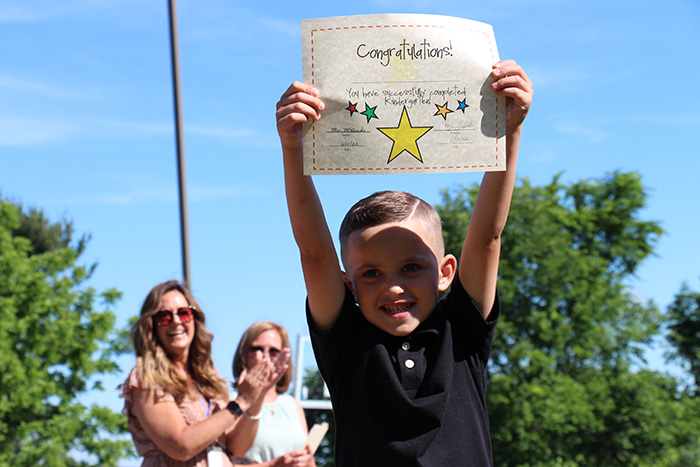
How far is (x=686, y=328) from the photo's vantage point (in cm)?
3666

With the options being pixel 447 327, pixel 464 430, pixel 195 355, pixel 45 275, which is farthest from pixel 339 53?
pixel 45 275

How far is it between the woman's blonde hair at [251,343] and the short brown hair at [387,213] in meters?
3.15

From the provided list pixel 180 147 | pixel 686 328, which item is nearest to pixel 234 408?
pixel 180 147

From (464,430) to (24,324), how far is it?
27182 millimetres

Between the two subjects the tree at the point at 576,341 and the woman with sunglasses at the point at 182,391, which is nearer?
the woman with sunglasses at the point at 182,391

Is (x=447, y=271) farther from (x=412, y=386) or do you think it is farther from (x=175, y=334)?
(x=175, y=334)

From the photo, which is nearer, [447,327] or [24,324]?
[447,327]

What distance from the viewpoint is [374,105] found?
8.50ft

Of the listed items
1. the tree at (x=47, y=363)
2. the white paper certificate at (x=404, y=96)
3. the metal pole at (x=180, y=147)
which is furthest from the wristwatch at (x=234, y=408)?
the tree at (x=47, y=363)

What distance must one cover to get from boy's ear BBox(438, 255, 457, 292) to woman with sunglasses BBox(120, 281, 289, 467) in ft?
6.77

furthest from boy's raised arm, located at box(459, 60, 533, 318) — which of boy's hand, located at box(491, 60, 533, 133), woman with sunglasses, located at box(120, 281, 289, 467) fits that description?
woman with sunglasses, located at box(120, 281, 289, 467)

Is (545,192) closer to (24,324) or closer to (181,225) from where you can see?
(24,324)

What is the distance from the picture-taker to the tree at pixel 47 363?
1034 inches

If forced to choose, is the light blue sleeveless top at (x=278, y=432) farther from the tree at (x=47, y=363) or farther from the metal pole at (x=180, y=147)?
the tree at (x=47, y=363)
